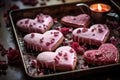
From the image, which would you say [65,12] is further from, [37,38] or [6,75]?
[6,75]

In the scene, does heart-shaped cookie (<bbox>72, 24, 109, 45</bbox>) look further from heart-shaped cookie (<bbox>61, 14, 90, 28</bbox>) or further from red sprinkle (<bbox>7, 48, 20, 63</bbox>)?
red sprinkle (<bbox>7, 48, 20, 63</bbox>)

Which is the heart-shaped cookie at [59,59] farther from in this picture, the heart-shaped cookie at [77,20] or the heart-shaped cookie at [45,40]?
the heart-shaped cookie at [77,20]

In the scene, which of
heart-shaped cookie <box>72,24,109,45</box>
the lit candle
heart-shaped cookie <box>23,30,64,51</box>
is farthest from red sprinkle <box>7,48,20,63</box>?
the lit candle

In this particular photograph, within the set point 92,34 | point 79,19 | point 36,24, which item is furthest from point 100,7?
point 36,24

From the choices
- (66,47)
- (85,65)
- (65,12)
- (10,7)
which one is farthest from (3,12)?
(85,65)

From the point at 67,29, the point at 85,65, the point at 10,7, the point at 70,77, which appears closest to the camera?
the point at 70,77

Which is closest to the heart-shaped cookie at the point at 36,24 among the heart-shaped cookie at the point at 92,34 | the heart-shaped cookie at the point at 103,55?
the heart-shaped cookie at the point at 92,34
